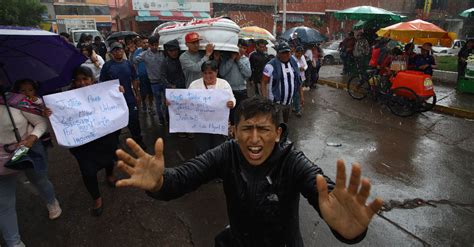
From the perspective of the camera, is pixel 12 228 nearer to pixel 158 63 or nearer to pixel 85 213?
pixel 85 213

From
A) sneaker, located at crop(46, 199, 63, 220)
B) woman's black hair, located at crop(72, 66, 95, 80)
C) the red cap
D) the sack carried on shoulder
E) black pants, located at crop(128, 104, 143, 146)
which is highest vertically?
the red cap

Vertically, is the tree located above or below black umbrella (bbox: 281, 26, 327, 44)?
above

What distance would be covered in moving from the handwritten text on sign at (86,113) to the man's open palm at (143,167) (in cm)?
200

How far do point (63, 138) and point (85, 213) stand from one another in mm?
945

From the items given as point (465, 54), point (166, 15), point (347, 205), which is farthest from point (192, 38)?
→ point (166, 15)

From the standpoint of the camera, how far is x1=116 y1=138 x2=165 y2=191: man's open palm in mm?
1319

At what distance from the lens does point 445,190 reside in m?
3.92

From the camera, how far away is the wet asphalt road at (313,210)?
118 inches

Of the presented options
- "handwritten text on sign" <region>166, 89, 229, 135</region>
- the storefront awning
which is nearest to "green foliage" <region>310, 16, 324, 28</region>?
the storefront awning

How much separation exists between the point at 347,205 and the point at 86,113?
2.94 metres

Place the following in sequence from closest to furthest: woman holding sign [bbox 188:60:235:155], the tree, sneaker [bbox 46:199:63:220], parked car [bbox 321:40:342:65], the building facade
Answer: sneaker [bbox 46:199:63:220] → woman holding sign [bbox 188:60:235:155] → parked car [bbox 321:40:342:65] → the tree → the building facade

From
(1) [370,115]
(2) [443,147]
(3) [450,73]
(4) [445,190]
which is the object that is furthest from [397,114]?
(3) [450,73]

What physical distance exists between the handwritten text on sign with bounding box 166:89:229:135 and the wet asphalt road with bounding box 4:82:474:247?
0.80 metres

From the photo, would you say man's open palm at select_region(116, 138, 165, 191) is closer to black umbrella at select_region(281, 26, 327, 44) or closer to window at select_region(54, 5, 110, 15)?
black umbrella at select_region(281, 26, 327, 44)
